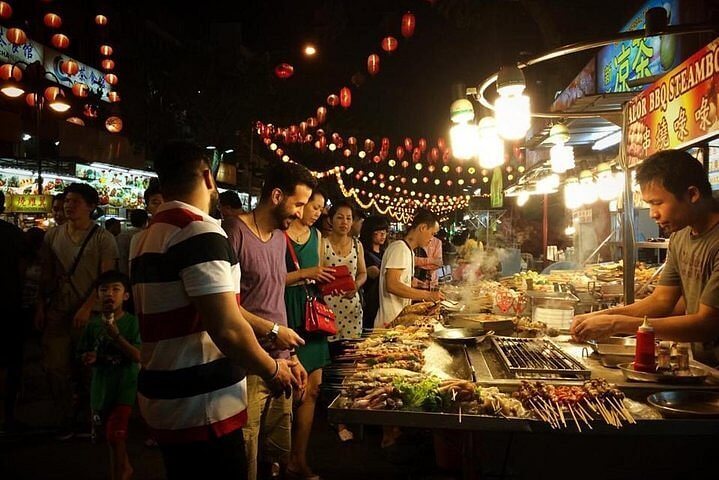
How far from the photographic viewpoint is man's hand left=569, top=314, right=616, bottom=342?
3.93m

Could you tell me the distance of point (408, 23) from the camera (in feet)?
36.5

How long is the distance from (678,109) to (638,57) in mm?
4243

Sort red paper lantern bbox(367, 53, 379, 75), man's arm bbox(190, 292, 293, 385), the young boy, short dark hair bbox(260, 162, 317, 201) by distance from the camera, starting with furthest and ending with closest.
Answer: red paper lantern bbox(367, 53, 379, 75)
the young boy
short dark hair bbox(260, 162, 317, 201)
man's arm bbox(190, 292, 293, 385)

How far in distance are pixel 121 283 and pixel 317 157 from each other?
81.8 ft

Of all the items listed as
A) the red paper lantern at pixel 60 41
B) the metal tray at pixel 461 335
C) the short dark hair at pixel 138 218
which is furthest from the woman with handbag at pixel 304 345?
the red paper lantern at pixel 60 41

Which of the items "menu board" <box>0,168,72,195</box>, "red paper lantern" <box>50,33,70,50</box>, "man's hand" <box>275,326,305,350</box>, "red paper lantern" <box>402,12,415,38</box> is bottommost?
"man's hand" <box>275,326,305,350</box>

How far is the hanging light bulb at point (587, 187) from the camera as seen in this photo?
28.7 ft

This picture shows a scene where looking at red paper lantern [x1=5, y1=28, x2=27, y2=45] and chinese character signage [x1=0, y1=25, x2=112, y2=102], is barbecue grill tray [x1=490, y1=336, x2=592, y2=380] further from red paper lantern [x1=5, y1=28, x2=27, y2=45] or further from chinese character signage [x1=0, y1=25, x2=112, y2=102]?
chinese character signage [x1=0, y1=25, x2=112, y2=102]

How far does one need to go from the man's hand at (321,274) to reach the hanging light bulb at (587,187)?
18.8 feet

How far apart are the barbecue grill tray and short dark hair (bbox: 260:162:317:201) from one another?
1917mm

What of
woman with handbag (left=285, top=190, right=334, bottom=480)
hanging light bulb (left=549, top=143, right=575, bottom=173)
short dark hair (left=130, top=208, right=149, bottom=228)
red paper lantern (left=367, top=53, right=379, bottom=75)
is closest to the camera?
woman with handbag (left=285, top=190, right=334, bottom=480)

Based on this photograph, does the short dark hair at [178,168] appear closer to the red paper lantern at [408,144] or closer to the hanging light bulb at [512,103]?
the hanging light bulb at [512,103]

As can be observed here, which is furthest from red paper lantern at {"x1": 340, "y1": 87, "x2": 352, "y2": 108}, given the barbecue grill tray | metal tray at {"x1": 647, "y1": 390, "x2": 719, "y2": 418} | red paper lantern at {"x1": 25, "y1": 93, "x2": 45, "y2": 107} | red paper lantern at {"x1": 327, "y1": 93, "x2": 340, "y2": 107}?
Result: metal tray at {"x1": 647, "y1": 390, "x2": 719, "y2": 418}

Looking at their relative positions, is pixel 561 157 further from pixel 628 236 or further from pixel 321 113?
pixel 321 113
